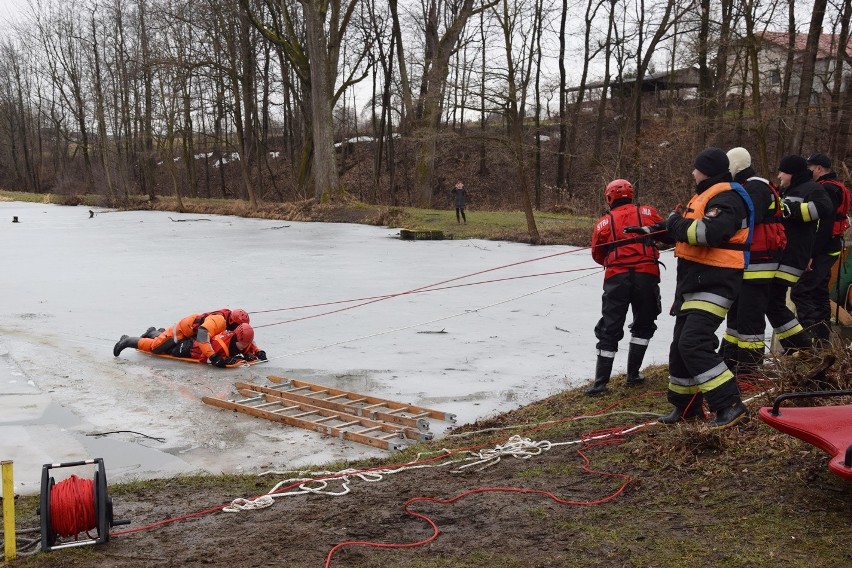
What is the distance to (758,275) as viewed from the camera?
5.91m

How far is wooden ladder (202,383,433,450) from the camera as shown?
227 inches

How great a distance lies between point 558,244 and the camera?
17.8 meters

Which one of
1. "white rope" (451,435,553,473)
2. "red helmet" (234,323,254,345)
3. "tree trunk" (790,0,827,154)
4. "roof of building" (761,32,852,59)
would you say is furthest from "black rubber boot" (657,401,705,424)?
"tree trunk" (790,0,827,154)

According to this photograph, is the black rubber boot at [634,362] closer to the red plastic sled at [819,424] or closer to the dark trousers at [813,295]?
the dark trousers at [813,295]

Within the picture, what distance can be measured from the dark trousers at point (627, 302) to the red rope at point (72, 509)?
3994mm

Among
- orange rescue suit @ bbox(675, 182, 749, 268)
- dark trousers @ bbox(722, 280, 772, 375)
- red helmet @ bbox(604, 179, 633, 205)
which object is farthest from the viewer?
red helmet @ bbox(604, 179, 633, 205)

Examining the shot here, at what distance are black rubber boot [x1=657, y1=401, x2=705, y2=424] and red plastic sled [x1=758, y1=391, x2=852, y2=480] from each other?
1.17 m

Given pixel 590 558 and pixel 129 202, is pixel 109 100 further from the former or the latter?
pixel 590 558

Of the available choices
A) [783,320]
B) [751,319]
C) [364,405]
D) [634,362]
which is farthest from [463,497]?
[783,320]

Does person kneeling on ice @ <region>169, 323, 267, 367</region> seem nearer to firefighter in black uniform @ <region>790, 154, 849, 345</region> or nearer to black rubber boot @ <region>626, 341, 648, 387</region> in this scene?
black rubber boot @ <region>626, 341, 648, 387</region>

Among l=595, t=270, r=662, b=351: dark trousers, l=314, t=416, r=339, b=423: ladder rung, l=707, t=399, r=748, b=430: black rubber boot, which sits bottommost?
l=314, t=416, r=339, b=423: ladder rung

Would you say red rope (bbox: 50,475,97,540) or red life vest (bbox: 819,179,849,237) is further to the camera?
red life vest (bbox: 819,179,849,237)

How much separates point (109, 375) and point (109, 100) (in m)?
41.7

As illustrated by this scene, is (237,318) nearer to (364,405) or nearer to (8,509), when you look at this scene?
(364,405)
